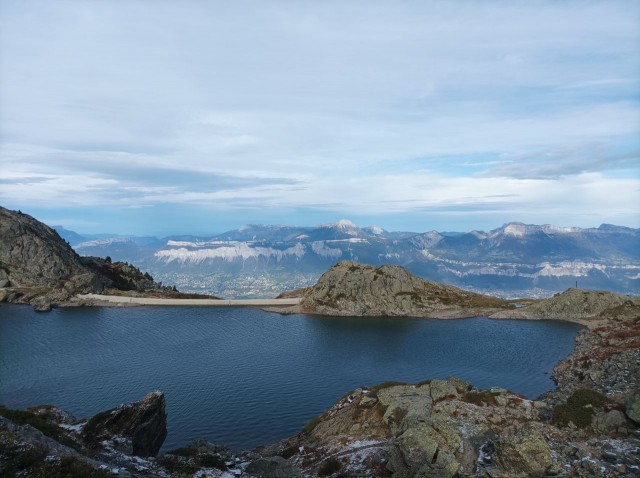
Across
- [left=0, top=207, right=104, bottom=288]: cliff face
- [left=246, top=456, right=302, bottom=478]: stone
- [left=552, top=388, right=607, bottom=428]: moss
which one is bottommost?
[left=246, top=456, right=302, bottom=478]: stone

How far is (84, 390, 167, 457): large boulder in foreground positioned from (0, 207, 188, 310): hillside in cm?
14003

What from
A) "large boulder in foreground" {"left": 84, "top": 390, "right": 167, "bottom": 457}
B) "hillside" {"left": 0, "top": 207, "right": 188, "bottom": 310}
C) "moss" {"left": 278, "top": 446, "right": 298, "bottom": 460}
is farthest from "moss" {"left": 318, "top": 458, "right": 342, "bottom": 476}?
"hillside" {"left": 0, "top": 207, "right": 188, "bottom": 310}

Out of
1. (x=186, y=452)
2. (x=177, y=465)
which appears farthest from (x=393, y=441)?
(x=186, y=452)

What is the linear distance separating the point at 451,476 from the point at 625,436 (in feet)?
55.4

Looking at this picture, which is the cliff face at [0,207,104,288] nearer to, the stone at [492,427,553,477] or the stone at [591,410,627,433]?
the stone at [492,427,553,477]

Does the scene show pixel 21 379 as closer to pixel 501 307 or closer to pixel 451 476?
pixel 451 476

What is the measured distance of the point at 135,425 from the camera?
37.5 m

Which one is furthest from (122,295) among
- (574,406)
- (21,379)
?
(574,406)

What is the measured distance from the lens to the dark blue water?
64.1 meters

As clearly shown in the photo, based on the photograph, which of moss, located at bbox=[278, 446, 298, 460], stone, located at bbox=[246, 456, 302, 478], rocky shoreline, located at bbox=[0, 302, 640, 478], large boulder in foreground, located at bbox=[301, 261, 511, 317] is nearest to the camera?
rocky shoreline, located at bbox=[0, 302, 640, 478]

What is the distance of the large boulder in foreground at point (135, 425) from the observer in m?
35.5

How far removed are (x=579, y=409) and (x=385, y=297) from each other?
126 m

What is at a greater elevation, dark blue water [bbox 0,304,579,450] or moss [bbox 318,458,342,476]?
moss [bbox 318,458,342,476]

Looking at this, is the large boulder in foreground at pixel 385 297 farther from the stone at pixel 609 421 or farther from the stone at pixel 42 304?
the stone at pixel 609 421
